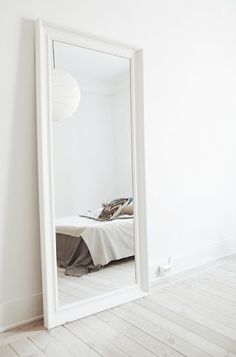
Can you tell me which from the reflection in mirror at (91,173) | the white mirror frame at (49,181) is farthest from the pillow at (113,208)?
the white mirror frame at (49,181)

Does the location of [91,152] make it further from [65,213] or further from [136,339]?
[136,339]

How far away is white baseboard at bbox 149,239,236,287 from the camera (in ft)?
10.1

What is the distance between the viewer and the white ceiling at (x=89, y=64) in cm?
243

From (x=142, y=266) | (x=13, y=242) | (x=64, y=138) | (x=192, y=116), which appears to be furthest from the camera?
(x=192, y=116)

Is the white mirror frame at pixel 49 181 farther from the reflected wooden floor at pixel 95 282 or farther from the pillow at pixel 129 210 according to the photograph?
the pillow at pixel 129 210

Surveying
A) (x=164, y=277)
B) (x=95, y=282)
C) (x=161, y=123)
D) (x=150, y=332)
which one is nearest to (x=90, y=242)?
(x=95, y=282)

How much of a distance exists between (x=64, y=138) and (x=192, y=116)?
1509 millimetres

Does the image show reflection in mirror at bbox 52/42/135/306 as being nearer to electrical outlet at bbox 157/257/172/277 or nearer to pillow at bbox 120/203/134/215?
pillow at bbox 120/203/134/215

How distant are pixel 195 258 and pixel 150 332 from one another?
56.3 inches

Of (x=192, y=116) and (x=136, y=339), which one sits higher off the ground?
(x=192, y=116)

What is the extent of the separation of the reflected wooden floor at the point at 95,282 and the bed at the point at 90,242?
49 mm

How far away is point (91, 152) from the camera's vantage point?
263 cm

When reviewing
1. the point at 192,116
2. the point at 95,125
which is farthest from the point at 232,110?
the point at 95,125

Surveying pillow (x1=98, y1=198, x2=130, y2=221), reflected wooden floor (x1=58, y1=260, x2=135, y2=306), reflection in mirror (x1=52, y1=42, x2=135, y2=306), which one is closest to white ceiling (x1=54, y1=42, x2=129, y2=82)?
reflection in mirror (x1=52, y1=42, x2=135, y2=306)
